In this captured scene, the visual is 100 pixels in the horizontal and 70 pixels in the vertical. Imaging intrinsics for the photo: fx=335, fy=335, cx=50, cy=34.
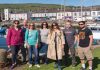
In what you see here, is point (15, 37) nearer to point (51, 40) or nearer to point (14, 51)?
point (14, 51)

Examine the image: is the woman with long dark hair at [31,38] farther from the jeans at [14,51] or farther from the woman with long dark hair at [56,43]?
the woman with long dark hair at [56,43]

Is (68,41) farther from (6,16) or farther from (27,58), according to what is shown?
(6,16)

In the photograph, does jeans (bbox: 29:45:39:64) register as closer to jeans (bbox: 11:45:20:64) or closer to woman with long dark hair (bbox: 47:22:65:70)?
jeans (bbox: 11:45:20:64)

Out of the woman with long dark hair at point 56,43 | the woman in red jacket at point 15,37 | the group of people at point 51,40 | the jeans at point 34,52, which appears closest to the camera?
the group of people at point 51,40

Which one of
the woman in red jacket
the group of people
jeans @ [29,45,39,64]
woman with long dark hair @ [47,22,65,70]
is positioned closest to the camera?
the group of people

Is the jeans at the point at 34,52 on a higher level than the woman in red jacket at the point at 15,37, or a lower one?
lower

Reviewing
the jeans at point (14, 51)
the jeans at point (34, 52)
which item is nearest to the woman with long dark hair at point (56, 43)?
the jeans at point (34, 52)

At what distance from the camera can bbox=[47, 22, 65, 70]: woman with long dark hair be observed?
38.3 ft

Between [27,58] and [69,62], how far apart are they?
5.96 ft

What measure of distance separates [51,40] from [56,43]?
205 mm

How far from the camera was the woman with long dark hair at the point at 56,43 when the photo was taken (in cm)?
1168

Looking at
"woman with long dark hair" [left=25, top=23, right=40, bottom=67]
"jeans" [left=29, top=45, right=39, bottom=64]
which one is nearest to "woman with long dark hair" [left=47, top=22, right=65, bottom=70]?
"woman with long dark hair" [left=25, top=23, right=40, bottom=67]

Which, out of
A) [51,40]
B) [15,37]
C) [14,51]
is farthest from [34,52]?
[51,40]

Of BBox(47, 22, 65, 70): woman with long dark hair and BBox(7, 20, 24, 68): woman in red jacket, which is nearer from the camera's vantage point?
BBox(47, 22, 65, 70): woman with long dark hair
